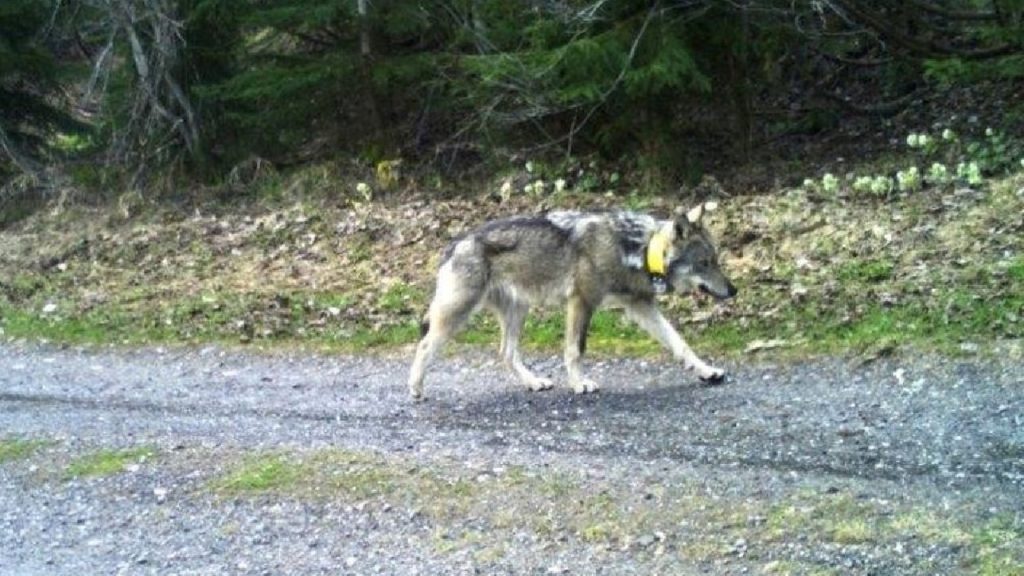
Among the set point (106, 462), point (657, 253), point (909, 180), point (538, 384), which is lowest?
point (538, 384)

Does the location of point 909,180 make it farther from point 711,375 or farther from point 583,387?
point 583,387

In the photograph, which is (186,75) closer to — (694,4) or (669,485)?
(694,4)

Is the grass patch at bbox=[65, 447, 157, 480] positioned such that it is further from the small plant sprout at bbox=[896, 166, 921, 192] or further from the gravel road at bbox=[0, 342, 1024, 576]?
the small plant sprout at bbox=[896, 166, 921, 192]

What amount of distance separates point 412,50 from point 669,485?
13012 mm

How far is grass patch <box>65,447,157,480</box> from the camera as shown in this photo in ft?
30.9

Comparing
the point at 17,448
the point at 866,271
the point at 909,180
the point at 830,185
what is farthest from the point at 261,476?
the point at 909,180

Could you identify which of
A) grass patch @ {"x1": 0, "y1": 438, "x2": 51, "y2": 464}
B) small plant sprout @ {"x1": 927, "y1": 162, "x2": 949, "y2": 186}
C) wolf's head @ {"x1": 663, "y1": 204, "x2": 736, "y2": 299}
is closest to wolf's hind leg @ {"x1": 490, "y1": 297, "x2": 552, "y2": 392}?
wolf's head @ {"x1": 663, "y1": 204, "x2": 736, "y2": 299}

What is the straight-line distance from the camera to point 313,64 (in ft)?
62.7

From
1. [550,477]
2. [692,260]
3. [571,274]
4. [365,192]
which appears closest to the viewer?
[550,477]

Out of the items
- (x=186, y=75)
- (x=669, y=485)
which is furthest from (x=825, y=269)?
(x=186, y=75)

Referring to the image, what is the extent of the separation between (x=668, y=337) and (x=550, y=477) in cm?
288

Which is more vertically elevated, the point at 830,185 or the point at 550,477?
the point at 550,477

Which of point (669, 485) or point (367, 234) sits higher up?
point (669, 485)

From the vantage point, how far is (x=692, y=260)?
11125 mm
